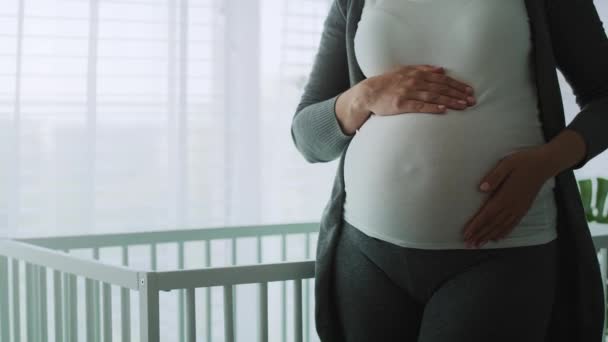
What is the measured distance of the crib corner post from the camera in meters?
0.95

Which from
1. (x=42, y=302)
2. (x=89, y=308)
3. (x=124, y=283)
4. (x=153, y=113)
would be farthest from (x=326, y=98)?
(x=153, y=113)

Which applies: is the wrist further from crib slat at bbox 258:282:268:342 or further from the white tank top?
crib slat at bbox 258:282:268:342

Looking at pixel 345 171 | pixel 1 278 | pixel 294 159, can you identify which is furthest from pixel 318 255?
pixel 294 159

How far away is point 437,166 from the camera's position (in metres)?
0.86

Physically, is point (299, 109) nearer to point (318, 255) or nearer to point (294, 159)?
point (318, 255)

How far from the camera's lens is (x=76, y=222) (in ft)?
7.47

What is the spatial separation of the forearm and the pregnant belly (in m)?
0.03

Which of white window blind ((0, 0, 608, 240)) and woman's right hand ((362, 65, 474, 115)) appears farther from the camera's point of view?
white window blind ((0, 0, 608, 240))

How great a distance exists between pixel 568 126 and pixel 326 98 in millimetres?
363

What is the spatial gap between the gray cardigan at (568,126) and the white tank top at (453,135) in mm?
18

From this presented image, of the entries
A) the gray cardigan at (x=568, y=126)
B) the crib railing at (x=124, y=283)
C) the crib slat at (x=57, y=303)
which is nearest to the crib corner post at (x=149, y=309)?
the crib railing at (x=124, y=283)

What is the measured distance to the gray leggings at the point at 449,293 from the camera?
0.85 meters

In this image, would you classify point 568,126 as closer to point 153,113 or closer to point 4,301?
point 4,301

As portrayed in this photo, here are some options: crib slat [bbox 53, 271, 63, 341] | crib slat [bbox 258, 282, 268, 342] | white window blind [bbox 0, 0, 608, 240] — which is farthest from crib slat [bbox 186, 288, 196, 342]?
white window blind [bbox 0, 0, 608, 240]
